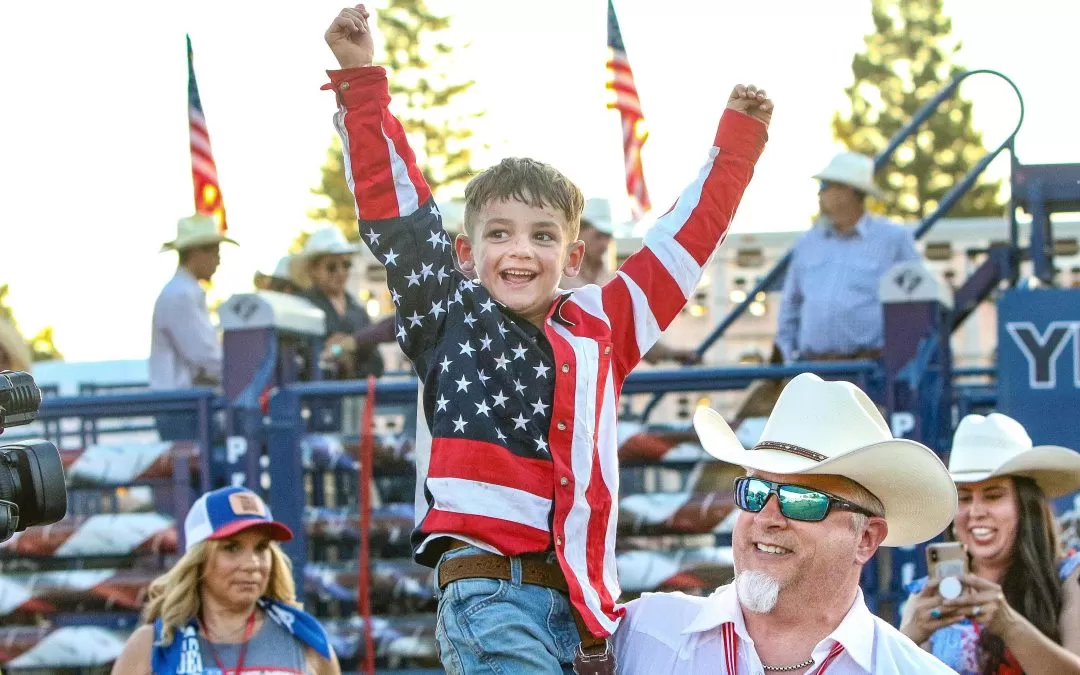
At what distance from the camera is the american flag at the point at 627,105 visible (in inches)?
411

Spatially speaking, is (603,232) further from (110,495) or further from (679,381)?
(110,495)

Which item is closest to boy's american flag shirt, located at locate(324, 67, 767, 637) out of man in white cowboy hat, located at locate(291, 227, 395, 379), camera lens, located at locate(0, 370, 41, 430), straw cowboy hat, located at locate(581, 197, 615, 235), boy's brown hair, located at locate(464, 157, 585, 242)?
boy's brown hair, located at locate(464, 157, 585, 242)

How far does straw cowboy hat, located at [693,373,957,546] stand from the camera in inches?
151

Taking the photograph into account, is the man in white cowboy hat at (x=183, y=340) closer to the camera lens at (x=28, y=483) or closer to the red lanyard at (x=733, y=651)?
the camera lens at (x=28, y=483)

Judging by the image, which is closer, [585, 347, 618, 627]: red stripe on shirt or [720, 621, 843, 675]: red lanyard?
[720, 621, 843, 675]: red lanyard

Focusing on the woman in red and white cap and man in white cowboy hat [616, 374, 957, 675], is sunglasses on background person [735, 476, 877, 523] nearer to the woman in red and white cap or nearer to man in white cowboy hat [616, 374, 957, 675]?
man in white cowboy hat [616, 374, 957, 675]

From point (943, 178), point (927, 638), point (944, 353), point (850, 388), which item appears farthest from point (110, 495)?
point (943, 178)

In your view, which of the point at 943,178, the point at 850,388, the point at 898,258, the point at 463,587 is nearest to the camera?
the point at 463,587

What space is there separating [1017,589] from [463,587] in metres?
2.34

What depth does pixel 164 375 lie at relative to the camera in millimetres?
8844

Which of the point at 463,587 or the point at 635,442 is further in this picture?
the point at 635,442

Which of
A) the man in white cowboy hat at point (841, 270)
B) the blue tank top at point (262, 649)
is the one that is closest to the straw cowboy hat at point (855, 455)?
the blue tank top at point (262, 649)

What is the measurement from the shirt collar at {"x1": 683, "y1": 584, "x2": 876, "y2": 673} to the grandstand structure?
10.5 ft

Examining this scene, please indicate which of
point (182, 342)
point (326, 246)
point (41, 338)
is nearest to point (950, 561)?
point (182, 342)
